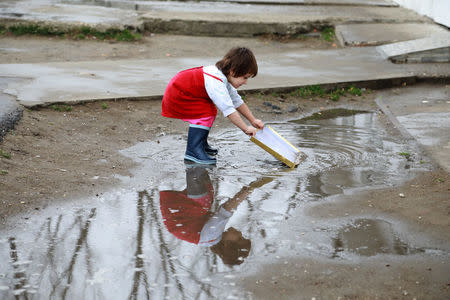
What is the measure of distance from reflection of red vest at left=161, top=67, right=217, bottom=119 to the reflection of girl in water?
567 mm

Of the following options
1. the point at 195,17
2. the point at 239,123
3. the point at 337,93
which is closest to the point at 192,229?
the point at 239,123

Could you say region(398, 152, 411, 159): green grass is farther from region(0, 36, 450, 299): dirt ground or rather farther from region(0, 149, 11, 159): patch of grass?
region(0, 149, 11, 159): patch of grass

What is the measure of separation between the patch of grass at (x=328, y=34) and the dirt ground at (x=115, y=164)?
3460 millimetres

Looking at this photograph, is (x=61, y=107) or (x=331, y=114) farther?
(x=331, y=114)

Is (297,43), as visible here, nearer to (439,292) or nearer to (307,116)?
(307,116)

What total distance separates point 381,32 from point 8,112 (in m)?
6.99

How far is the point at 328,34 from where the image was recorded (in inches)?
439

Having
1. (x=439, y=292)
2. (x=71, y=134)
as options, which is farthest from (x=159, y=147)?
(x=439, y=292)

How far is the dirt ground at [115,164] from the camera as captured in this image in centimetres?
329

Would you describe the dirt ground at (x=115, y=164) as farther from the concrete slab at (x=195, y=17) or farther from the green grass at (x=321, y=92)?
the concrete slab at (x=195, y=17)

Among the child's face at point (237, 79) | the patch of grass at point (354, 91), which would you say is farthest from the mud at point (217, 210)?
the patch of grass at point (354, 91)

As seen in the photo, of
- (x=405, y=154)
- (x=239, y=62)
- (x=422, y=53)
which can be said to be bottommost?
(x=405, y=154)

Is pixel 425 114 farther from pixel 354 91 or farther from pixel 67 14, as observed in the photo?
pixel 67 14

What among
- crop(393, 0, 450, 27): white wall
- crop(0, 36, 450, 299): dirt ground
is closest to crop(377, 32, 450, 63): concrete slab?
crop(0, 36, 450, 299): dirt ground
